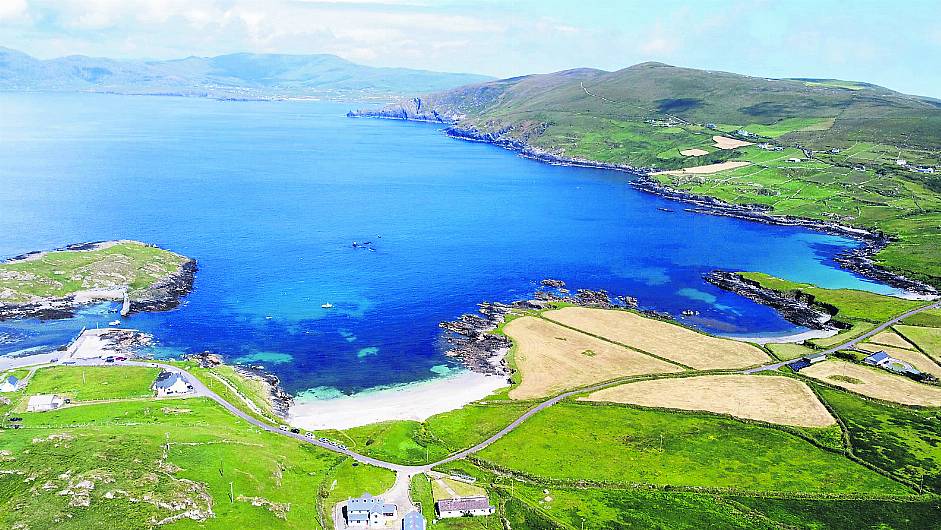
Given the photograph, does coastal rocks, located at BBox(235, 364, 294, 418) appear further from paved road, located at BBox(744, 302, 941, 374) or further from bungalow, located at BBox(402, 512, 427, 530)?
paved road, located at BBox(744, 302, 941, 374)

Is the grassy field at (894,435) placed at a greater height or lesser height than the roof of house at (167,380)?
greater

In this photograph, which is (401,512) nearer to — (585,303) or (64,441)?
(64,441)

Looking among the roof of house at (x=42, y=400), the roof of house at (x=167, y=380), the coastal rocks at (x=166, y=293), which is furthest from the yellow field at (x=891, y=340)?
the coastal rocks at (x=166, y=293)

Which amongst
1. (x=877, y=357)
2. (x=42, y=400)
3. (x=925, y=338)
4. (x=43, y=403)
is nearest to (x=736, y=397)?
(x=877, y=357)

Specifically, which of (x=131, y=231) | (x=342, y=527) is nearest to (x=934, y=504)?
(x=342, y=527)

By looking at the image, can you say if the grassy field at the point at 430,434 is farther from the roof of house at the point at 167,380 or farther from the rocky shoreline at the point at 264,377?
the roof of house at the point at 167,380

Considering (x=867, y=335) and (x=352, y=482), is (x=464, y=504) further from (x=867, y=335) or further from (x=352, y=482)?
(x=867, y=335)

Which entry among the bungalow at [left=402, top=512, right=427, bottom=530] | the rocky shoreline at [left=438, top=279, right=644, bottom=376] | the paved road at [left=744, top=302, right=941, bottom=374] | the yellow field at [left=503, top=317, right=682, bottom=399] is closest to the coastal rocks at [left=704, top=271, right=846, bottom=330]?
the paved road at [left=744, top=302, right=941, bottom=374]
